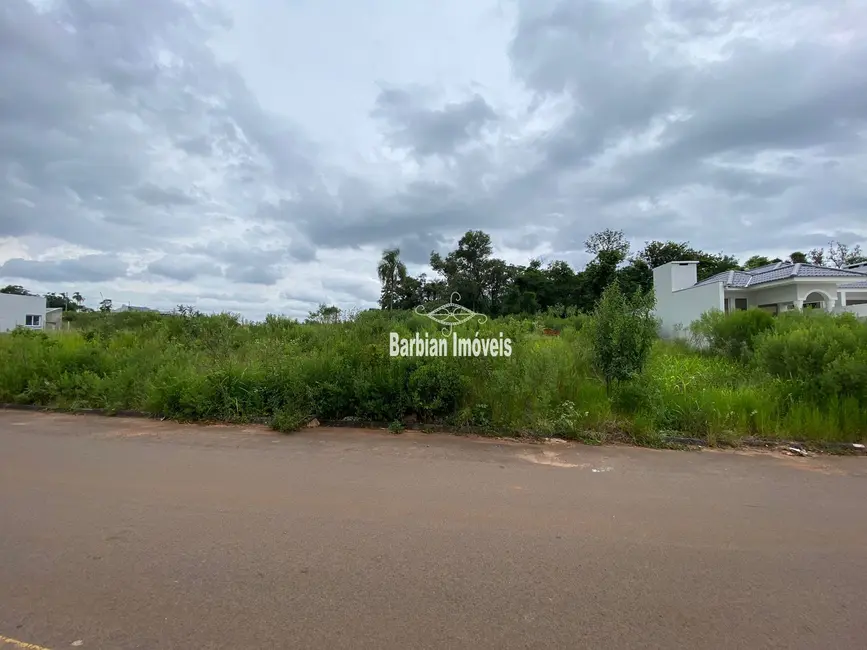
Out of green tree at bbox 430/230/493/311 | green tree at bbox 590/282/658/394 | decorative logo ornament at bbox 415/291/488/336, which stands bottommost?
green tree at bbox 590/282/658/394

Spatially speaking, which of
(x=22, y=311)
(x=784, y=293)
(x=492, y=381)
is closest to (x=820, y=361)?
(x=492, y=381)

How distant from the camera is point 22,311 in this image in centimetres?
4684

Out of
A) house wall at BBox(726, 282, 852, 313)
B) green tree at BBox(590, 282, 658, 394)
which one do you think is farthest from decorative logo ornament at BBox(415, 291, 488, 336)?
house wall at BBox(726, 282, 852, 313)

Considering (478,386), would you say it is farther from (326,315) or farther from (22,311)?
(22,311)

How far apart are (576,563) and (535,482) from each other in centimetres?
172

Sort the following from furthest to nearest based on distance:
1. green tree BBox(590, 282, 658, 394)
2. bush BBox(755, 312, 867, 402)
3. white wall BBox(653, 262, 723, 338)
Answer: white wall BBox(653, 262, 723, 338)
green tree BBox(590, 282, 658, 394)
bush BBox(755, 312, 867, 402)

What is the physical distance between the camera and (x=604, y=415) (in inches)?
274

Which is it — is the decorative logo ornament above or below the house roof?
below

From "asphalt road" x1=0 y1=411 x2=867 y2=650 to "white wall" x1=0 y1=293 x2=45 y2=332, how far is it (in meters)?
53.9

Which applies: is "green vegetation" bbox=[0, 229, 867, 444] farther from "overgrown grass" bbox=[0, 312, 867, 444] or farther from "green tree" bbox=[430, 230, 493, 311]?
"green tree" bbox=[430, 230, 493, 311]

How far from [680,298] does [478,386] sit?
83.0ft

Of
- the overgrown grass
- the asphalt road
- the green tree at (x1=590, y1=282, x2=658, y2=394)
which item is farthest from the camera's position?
the green tree at (x1=590, y1=282, x2=658, y2=394)

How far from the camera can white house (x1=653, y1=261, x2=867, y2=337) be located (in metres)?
22.8

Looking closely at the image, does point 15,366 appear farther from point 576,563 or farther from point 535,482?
point 576,563
